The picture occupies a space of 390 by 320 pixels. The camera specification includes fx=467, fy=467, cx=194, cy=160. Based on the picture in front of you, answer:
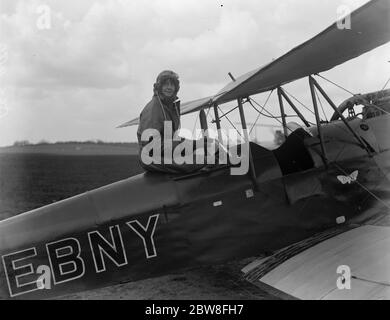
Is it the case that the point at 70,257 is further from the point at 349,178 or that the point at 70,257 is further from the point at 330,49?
the point at 330,49

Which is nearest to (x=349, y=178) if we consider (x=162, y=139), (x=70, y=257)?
(x=162, y=139)

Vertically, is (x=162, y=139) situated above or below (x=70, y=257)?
above

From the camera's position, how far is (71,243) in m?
4.45

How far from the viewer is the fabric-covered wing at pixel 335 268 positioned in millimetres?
3801

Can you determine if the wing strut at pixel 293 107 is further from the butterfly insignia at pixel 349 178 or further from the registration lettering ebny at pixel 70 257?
the registration lettering ebny at pixel 70 257

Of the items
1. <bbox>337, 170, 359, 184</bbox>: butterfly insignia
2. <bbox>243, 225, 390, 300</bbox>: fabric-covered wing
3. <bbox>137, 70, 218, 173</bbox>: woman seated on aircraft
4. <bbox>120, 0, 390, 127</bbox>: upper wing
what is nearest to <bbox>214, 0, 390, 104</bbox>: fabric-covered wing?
<bbox>120, 0, 390, 127</bbox>: upper wing

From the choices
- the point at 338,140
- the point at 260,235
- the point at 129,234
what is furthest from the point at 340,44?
the point at 129,234

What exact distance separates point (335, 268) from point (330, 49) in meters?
2.03

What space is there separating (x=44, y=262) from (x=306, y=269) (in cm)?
247

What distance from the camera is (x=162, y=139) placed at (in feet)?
14.9

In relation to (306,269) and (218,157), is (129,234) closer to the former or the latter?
(218,157)

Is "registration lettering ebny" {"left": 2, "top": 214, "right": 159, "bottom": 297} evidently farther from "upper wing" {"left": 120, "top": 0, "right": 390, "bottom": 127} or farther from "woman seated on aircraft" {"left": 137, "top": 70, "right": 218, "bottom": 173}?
"upper wing" {"left": 120, "top": 0, "right": 390, "bottom": 127}

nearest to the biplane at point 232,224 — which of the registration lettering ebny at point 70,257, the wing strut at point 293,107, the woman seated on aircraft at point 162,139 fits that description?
the registration lettering ebny at point 70,257

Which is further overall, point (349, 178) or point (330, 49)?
point (349, 178)
